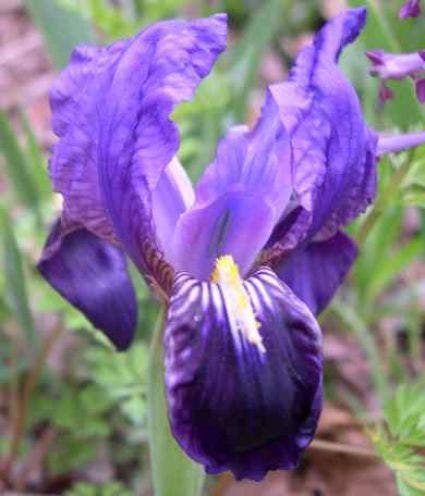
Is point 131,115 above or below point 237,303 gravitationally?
above

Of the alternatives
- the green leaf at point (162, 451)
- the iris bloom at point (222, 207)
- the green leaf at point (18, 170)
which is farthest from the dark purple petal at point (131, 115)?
the green leaf at point (18, 170)

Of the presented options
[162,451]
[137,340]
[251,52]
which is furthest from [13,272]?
[251,52]

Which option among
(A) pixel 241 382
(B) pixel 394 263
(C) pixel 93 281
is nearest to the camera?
(A) pixel 241 382

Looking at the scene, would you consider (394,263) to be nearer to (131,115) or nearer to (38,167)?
(38,167)

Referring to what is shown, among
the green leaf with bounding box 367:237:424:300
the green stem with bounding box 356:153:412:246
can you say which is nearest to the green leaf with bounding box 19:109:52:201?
the green leaf with bounding box 367:237:424:300

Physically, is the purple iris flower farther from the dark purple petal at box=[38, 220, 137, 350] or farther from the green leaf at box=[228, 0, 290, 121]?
the green leaf at box=[228, 0, 290, 121]
